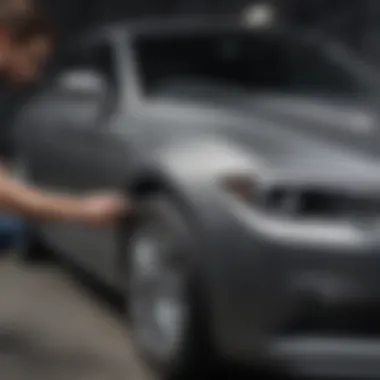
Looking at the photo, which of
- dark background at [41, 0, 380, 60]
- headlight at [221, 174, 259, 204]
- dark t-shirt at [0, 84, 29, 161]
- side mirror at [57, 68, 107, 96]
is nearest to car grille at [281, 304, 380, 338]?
headlight at [221, 174, 259, 204]

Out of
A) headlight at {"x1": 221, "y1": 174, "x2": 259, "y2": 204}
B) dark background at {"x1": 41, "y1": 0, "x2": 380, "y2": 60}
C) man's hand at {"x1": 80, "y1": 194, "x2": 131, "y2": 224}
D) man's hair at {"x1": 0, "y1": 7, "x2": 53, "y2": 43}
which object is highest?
dark background at {"x1": 41, "y1": 0, "x2": 380, "y2": 60}

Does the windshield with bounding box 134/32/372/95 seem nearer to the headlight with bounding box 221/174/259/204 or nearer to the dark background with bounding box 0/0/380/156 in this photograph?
the headlight with bounding box 221/174/259/204

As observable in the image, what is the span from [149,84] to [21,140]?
5.31ft

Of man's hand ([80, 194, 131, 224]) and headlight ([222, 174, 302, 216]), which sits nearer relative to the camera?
man's hand ([80, 194, 131, 224])

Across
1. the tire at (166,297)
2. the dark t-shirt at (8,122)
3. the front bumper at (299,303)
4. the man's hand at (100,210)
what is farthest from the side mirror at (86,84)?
the man's hand at (100,210)

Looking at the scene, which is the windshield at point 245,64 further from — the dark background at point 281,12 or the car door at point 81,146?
the dark background at point 281,12

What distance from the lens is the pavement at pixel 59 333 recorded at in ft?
18.1

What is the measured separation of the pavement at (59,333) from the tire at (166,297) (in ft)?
0.65

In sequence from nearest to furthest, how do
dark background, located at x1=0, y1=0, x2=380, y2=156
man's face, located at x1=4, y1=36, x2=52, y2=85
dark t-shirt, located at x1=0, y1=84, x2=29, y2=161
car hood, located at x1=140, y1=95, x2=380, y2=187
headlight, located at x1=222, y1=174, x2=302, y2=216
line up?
man's face, located at x1=4, y1=36, x2=52, y2=85
headlight, located at x1=222, y1=174, x2=302, y2=216
car hood, located at x1=140, y1=95, x2=380, y2=187
dark t-shirt, located at x1=0, y1=84, x2=29, y2=161
dark background, located at x1=0, y1=0, x2=380, y2=156

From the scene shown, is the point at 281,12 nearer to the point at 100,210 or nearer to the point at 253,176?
the point at 253,176

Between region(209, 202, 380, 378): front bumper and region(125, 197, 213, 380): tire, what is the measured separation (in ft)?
0.47

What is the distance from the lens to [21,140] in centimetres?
770

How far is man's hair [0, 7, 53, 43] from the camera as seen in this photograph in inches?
172

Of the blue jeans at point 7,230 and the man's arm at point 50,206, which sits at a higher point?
the blue jeans at point 7,230
